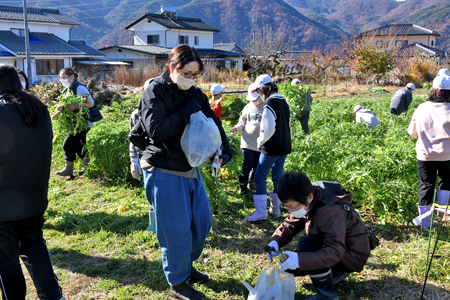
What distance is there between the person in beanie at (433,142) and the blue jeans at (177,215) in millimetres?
2445

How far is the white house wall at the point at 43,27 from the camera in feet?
103

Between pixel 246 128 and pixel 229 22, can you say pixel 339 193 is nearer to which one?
pixel 246 128

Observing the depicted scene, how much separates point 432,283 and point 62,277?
3046 mm

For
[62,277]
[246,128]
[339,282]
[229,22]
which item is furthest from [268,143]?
Result: [229,22]

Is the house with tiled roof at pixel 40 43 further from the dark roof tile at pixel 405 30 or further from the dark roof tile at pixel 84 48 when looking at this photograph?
the dark roof tile at pixel 405 30

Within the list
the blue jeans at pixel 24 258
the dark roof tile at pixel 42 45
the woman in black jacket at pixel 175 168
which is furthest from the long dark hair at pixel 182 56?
the dark roof tile at pixel 42 45

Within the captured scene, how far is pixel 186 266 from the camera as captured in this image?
2.73 metres

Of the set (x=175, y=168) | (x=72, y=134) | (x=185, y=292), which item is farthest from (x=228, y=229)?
(x=72, y=134)

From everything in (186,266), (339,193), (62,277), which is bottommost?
(62,277)

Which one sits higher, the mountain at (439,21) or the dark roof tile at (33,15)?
Answer: the mountain at (439,21)

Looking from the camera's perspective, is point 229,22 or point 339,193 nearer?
point 339,193

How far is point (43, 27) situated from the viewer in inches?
1363

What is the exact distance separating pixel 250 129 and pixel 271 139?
62 cm

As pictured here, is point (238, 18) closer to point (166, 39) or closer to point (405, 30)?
point (405, 30)
